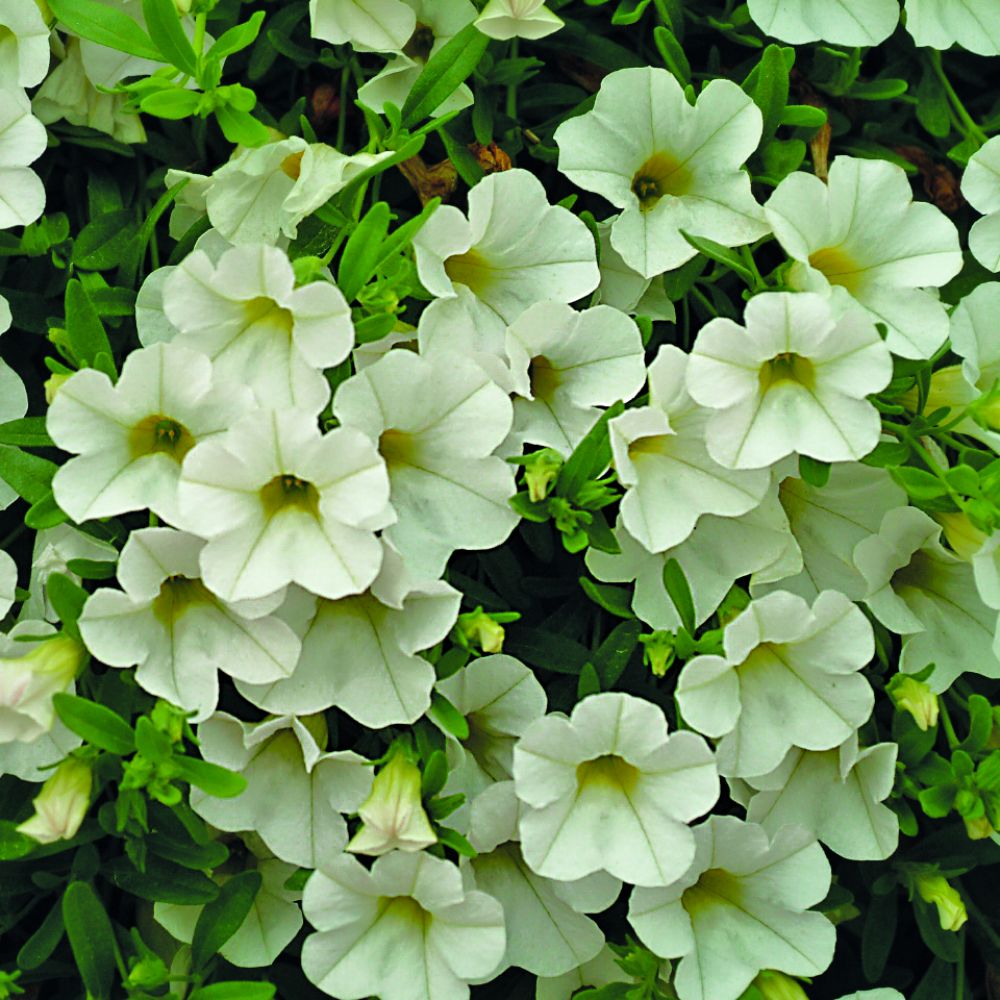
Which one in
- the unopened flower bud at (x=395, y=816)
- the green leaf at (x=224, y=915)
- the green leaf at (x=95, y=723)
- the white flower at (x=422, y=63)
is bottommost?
the green leaf at (x=224, y=915)

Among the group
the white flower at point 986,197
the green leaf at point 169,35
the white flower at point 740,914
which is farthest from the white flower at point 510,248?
the white flower at point 740,914

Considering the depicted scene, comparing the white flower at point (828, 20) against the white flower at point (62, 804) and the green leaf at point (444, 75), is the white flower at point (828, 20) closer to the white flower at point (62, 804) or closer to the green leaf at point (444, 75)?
the green leaf at point (444, 75)

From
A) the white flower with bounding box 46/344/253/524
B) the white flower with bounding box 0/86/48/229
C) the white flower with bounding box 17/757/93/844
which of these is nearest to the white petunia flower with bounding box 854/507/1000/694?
the white flower with bounding box 46/344/253/524

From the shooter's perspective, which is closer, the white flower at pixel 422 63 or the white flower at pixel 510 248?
the white flower at pixel 510 248

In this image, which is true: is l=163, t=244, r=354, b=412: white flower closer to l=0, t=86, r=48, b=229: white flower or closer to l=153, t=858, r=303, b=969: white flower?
l=0, t=86, r=48, b=229: white flower

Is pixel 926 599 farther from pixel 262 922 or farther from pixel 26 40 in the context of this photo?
pixel 26 40
